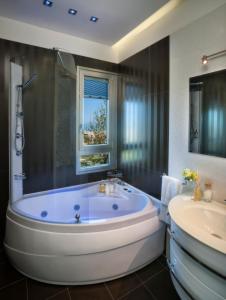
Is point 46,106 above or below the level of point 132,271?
above

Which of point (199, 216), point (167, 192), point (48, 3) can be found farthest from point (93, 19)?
point (199, 216)

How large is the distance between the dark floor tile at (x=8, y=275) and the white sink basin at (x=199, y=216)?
1659mm

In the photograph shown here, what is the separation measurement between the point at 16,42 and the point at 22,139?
46.6 inches

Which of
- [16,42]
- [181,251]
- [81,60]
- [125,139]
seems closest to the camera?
[181,251]

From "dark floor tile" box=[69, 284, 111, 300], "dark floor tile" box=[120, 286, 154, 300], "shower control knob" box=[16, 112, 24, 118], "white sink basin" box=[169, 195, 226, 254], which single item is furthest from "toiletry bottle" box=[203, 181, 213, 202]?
"shower control knob" box=[16, 112, 24, 118]

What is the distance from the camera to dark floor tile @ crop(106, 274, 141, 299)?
1.76 metres

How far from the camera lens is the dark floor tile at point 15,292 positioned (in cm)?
169

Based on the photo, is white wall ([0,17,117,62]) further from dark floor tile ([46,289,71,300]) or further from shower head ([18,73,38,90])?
dark floor tile ([46,289,71,300])

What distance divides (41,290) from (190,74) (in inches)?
99.4

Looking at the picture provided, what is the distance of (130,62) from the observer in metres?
2.86

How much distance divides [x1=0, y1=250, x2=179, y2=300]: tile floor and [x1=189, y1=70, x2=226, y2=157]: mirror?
4.42 feet

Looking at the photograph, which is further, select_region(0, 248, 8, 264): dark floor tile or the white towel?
select_region(0, 248, 8, 264): dark floor tile

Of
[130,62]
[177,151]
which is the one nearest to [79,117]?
[130,62]

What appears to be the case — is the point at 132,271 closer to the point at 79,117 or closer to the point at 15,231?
the point at 15,231
